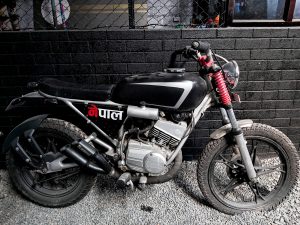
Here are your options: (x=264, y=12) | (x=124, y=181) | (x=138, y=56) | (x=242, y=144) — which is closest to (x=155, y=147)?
(x=124, y=181)

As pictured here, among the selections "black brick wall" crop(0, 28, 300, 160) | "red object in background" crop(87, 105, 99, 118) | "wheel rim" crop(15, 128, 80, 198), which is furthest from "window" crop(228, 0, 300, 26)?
"wheel rim" crop(15, 128, 80, 198)

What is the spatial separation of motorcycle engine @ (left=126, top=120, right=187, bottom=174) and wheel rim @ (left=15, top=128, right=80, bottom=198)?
597 millimetres

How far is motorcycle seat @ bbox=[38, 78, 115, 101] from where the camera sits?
2.15 metres

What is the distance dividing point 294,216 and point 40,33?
119 inches

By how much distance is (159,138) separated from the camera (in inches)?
87.5

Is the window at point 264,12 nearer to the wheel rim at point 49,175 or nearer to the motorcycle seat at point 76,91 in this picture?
the motorcycle seat at point 76,91

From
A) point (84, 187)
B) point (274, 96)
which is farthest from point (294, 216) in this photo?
point (84, 187)

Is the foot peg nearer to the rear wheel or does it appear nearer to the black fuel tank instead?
the rear wheel

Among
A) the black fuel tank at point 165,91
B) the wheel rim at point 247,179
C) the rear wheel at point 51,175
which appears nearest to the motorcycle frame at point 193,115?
the black fuel tank at point 165,91

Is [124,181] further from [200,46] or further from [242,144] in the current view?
[200,46]

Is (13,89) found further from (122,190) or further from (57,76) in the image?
(122,190)

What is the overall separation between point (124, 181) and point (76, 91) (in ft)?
2.89

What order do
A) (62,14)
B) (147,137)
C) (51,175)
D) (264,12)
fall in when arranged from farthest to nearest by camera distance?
(62,14) < (264,12) < (51,175) < (147,137)

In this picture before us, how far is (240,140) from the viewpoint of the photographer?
2156mm
